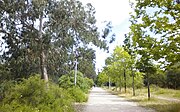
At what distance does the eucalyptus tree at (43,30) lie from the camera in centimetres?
2177

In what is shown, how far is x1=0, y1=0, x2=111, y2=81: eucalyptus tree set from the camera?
2177 cm

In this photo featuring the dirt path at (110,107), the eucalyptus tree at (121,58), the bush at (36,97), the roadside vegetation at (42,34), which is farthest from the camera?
the eucalyptus tree at (121,58)

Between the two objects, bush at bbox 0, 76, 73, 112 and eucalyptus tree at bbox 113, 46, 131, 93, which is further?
eucalyptus tree at bbox 113, 46, 131, 93

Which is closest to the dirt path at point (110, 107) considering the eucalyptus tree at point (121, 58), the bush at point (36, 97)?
the bush at point (36, 97)

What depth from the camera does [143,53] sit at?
20.4 meters

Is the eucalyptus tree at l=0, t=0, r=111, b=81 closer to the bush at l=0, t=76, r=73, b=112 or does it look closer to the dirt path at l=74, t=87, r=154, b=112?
the dirt path at l=74, t=87, r=154, b=112

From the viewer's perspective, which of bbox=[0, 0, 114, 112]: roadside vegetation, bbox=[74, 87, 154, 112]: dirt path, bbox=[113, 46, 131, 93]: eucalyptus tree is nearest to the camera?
bbox=[74, 87, 154, 112]: dirt path

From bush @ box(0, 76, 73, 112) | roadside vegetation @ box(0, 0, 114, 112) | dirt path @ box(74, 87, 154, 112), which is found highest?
roadside vegetation @ box(0, 0, 114, 112)

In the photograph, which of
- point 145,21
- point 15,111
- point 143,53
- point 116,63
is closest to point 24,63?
point 143,53

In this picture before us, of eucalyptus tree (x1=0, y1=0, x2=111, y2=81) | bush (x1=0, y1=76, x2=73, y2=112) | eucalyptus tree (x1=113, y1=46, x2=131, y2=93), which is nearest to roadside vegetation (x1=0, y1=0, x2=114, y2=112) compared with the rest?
eucalyptus tree (x1=0, y1=0, x2=111, y2=81)

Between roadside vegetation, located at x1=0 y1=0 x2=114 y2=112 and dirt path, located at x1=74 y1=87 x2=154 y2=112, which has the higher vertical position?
roadside vegetation, located at x1=0 y1=0 x2=114 y2=112

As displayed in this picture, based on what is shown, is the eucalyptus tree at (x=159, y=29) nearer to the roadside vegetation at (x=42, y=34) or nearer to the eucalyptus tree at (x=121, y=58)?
the roadside vegetation at (x=42, y=34)

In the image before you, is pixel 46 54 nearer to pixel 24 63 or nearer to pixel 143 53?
pixel 24 63

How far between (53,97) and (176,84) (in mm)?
50681
